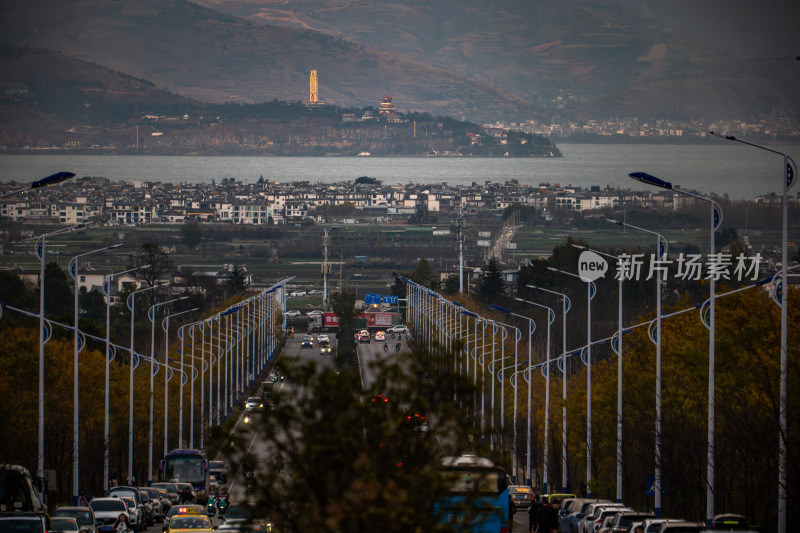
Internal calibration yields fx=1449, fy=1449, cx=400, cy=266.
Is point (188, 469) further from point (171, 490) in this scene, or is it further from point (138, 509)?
point (138, 509)

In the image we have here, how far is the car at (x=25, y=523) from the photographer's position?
24.3 metres

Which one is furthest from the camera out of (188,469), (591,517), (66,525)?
(188,469)

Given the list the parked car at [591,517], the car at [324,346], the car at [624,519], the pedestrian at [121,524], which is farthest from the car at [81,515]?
the car at [324,346]

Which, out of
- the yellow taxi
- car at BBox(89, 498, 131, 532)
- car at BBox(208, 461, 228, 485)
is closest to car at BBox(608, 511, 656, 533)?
the yellow taxi

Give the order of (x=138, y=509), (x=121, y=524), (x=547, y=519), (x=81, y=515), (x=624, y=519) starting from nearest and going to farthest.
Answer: (x=624, y=519)
(x=81, y=515)
(x=121, y=524)
(x=547, y=519)
(x=138, y=509)

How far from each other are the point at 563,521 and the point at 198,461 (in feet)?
69.9

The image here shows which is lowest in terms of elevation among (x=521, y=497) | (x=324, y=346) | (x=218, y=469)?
(x=324, y=346)

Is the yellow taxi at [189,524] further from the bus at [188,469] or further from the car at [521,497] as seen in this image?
the bus at [188,469]

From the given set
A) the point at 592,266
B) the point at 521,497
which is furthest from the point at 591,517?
the point at 592,266

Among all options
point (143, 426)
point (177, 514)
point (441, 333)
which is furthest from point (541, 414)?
point (441, 333)

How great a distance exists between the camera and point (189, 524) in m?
31.3

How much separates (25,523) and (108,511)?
11.4m

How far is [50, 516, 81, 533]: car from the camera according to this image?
28188 millimetres

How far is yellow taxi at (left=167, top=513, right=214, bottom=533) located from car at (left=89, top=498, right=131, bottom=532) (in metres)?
2.64
